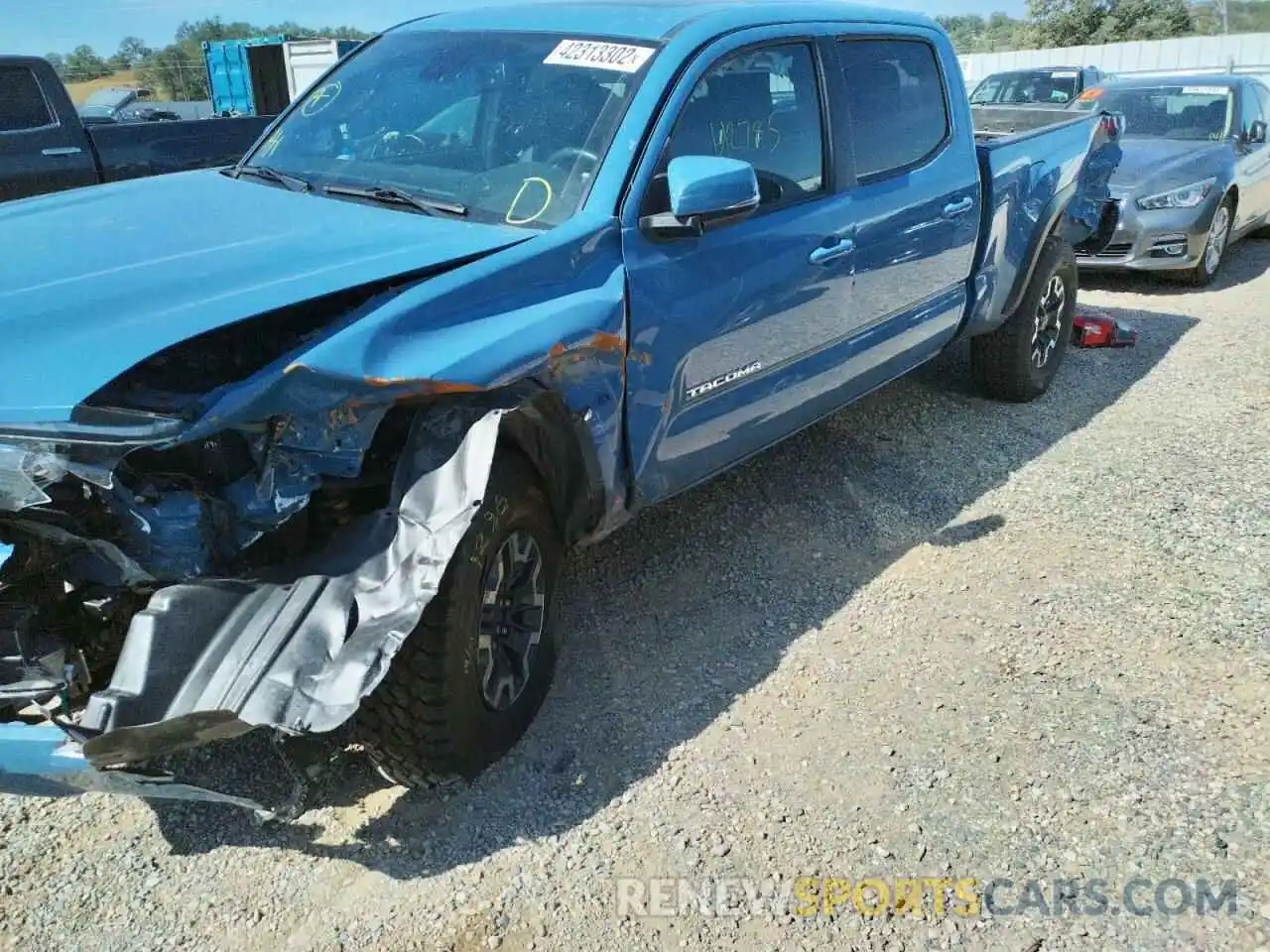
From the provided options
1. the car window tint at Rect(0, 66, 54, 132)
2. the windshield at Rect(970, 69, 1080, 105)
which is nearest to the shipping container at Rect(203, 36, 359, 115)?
the windshield at Rect(970, 69, 1080, 105)

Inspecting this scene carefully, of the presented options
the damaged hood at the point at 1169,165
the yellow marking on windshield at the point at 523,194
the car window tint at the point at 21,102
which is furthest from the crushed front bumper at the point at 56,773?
the damaged hood at the point at 1169,165

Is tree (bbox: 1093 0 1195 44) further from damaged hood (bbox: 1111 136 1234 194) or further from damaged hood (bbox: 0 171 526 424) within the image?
damaged hood (bbox: 0 171 526 424)

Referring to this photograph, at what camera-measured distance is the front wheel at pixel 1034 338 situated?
17.9 ft

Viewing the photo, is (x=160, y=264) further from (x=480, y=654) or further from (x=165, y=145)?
(x=165, y=145)

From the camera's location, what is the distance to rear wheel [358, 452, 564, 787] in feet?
8.21

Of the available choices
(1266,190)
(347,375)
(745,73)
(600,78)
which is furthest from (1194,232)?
(347,375)

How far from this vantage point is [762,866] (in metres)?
2.61

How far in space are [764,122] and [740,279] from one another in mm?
650

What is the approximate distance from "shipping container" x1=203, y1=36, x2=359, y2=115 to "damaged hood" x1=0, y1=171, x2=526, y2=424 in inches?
684

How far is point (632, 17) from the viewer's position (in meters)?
3.46

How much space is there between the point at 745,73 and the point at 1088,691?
2.29 m

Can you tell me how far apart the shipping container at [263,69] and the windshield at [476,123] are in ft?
54.7

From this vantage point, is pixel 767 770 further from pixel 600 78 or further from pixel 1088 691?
pixel 600 78

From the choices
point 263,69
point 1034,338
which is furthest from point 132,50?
point 1034,338
